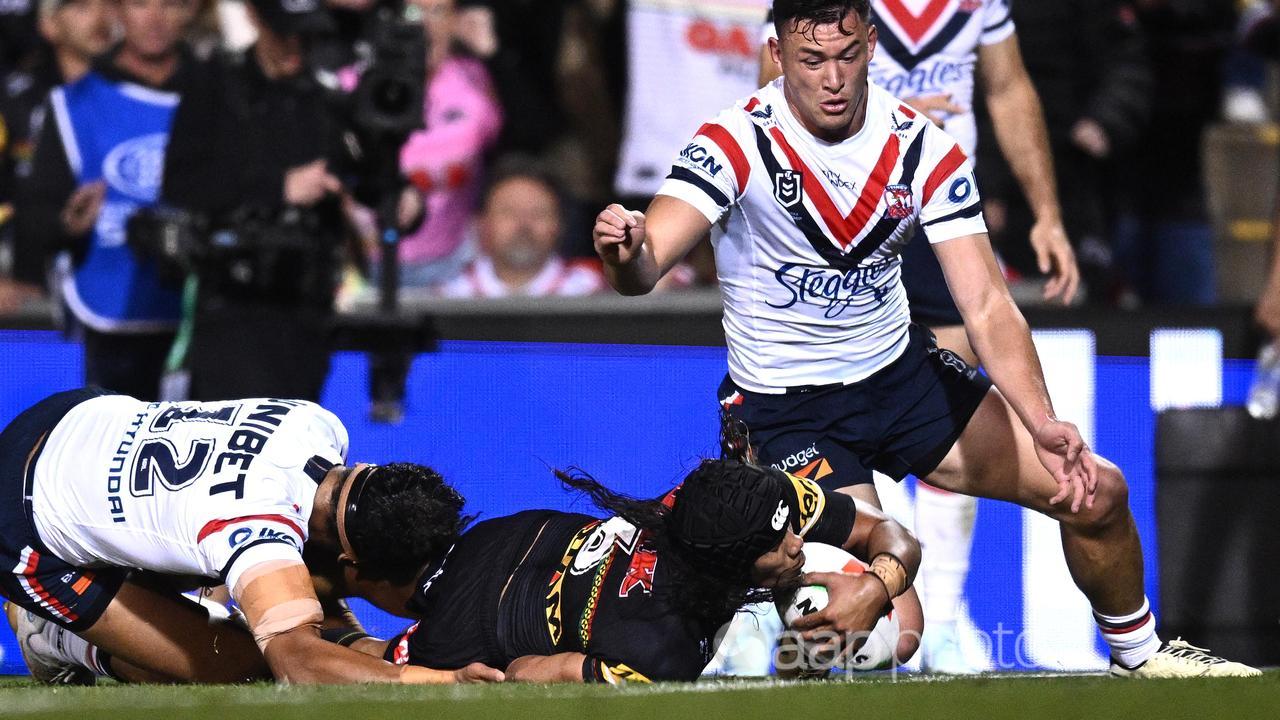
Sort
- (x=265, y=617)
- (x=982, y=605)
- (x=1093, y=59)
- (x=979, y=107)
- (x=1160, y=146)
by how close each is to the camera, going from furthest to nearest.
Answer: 1. (x=1160, y=146)
2. (x=1093, y=59)
3. (x=979, y=107)
4. (x=982, y=605)
5. (x=265, y=617)

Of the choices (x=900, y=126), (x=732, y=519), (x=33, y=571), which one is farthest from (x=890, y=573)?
(x=33, y=571)

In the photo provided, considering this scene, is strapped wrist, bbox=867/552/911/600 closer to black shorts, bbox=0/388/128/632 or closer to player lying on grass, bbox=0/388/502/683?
player lying on grass, bbox=0/388/502/683

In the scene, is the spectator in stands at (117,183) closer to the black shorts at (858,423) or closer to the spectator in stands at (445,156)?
the spectator in stands at (445,156)

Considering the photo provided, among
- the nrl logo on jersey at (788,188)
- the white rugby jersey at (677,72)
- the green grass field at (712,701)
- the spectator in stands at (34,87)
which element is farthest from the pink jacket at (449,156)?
the green grass field at (712,701)

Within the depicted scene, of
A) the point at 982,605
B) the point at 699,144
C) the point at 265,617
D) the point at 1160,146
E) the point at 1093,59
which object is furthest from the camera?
the point at 1160,146

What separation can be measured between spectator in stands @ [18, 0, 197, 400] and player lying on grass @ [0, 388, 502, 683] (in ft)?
6.47

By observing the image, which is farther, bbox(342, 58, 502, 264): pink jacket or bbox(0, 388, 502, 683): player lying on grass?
bbox(342, 58, 502, 264): pink jacket

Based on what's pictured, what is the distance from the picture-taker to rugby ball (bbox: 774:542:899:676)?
4.78 m

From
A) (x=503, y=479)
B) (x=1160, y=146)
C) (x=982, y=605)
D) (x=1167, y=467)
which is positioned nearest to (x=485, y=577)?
(x=503, y=479)

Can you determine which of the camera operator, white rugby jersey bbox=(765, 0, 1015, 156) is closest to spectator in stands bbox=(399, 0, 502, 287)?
the camera operator

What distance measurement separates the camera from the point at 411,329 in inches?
266

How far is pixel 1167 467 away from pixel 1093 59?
2.64 metres

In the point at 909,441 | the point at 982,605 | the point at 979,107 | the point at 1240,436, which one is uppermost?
the point at 979,107

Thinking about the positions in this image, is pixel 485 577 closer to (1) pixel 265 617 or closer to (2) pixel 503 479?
(1) pixel 265 617
